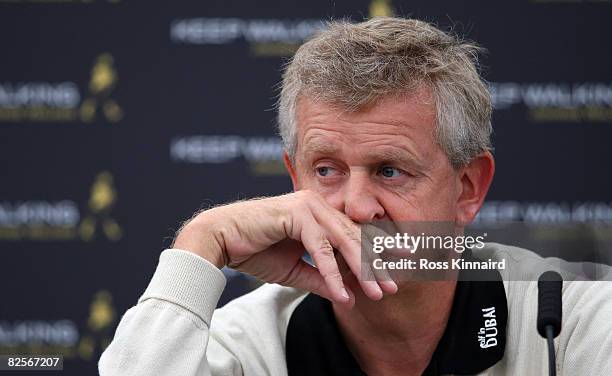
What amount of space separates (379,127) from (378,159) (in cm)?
7

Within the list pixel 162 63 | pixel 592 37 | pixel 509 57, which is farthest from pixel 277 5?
pixel 592 37

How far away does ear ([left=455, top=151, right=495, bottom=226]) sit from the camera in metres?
2.50

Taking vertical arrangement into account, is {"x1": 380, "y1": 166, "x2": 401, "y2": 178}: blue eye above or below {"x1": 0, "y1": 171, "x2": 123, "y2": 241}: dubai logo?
above

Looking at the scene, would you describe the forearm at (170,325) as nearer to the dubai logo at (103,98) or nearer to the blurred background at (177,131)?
the blurred background at (177,131)

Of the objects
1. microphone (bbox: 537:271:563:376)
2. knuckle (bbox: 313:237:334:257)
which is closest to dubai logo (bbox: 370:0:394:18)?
knuckle (bbox: 313:237:334:257)

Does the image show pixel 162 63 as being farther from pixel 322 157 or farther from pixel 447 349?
pixel 447 349

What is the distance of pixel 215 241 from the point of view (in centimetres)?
227

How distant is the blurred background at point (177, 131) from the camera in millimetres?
3615

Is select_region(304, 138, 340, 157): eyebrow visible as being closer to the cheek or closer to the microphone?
the cheek

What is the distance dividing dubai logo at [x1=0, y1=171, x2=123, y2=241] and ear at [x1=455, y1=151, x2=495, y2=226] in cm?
153

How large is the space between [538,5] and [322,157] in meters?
1.67

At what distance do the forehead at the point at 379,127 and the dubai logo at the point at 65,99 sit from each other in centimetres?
148

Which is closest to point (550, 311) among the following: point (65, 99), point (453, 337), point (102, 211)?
point (453, 337)

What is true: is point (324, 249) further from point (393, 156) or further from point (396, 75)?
point (396, 75)
